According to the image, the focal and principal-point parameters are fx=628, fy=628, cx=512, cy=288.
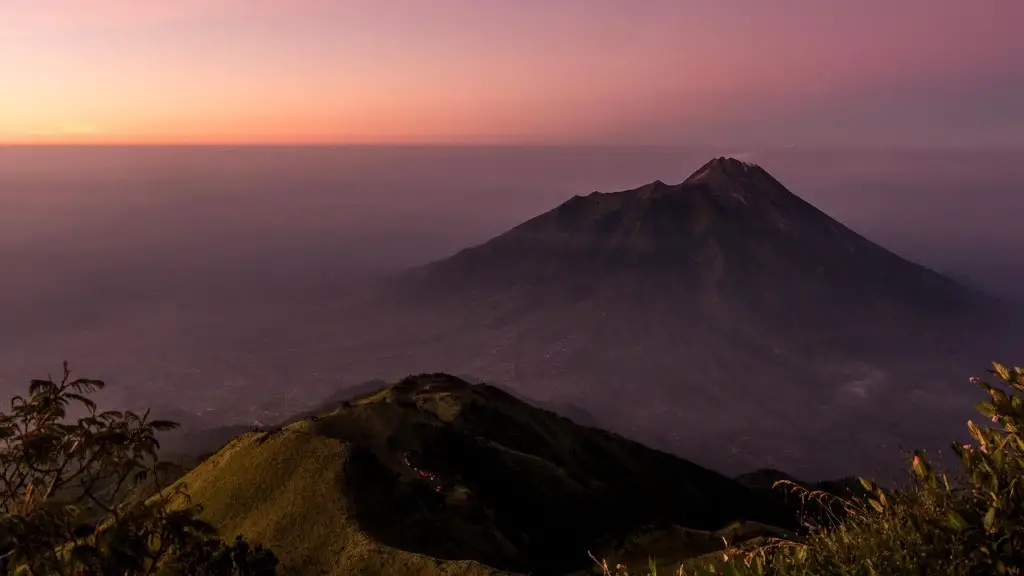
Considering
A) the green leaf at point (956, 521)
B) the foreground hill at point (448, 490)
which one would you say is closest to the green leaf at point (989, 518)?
the green leaf at point (956, 521)

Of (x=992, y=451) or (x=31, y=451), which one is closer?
(x=992, y=451)

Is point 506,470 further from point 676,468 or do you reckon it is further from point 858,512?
point 858,512

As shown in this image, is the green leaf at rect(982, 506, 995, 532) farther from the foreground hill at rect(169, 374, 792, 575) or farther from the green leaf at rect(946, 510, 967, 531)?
the foreground hill at rect(169, 374, 792, 575)

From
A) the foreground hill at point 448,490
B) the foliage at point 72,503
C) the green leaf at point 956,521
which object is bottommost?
the foreground hill at point 448,490

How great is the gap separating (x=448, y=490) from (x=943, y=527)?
52444mm

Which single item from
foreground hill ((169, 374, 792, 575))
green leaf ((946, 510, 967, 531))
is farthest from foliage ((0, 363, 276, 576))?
foreground hill ((169, 374, 792, 575))

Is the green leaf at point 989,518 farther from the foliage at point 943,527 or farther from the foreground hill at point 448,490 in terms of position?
the foreground hill at point 448,490

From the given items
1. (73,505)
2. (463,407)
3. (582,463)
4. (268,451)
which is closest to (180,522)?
(73,505)

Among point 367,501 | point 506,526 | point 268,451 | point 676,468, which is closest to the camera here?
point 367,501

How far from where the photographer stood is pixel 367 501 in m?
41.5

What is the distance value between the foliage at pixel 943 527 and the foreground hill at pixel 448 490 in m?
24.7

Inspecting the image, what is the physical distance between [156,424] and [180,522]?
1.45 meters

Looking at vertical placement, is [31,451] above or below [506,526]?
above

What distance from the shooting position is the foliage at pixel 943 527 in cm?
738
